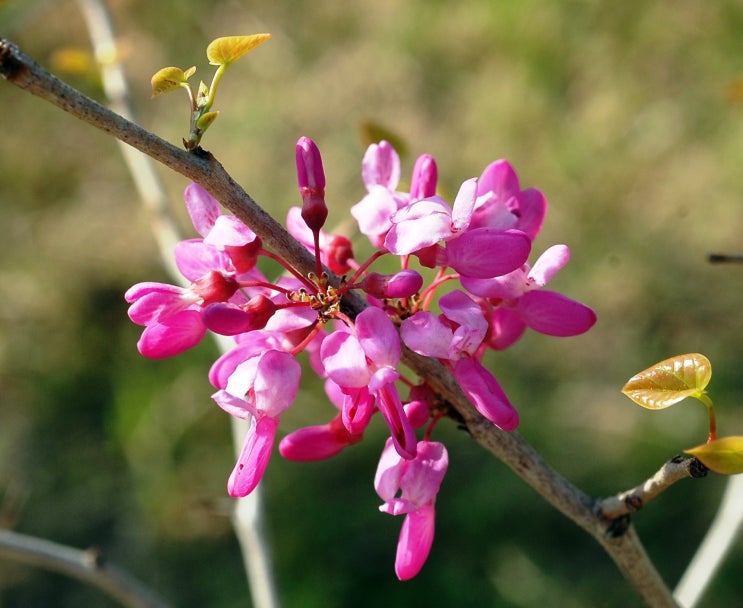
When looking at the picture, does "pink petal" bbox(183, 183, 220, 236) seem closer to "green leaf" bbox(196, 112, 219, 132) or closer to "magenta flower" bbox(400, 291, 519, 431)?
"green leaf" bbox(196, 112, 219, 132)

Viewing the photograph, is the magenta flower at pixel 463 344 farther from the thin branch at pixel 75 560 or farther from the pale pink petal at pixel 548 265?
the thin branch at pixel 75 560

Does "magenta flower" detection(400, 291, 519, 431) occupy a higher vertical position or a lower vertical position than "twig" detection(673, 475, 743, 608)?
higher

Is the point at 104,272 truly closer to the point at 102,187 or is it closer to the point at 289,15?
the point at 102,187

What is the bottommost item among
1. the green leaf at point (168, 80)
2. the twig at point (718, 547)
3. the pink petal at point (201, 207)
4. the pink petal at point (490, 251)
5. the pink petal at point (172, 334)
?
the twig at point (718, 547)

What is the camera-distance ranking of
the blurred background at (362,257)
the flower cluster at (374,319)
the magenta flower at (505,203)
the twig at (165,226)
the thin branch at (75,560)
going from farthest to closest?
the blurred background at (362,257) < the twig at (165,226) < the thin branch at (75,560) < the magenta flower at (505,203) < the flower cluster at (374,319)

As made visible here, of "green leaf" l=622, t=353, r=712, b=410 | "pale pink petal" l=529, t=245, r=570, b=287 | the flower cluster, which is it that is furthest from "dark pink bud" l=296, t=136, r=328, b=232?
"green leaf" l=622, t=353, r=712, b=410

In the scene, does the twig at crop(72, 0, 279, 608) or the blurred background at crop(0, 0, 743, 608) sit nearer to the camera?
the twig at crop(72, 0, 279, 608)

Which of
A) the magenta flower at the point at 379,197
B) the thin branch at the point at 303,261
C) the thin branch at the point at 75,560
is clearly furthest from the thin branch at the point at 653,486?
the thin branch at the point at 75,560
